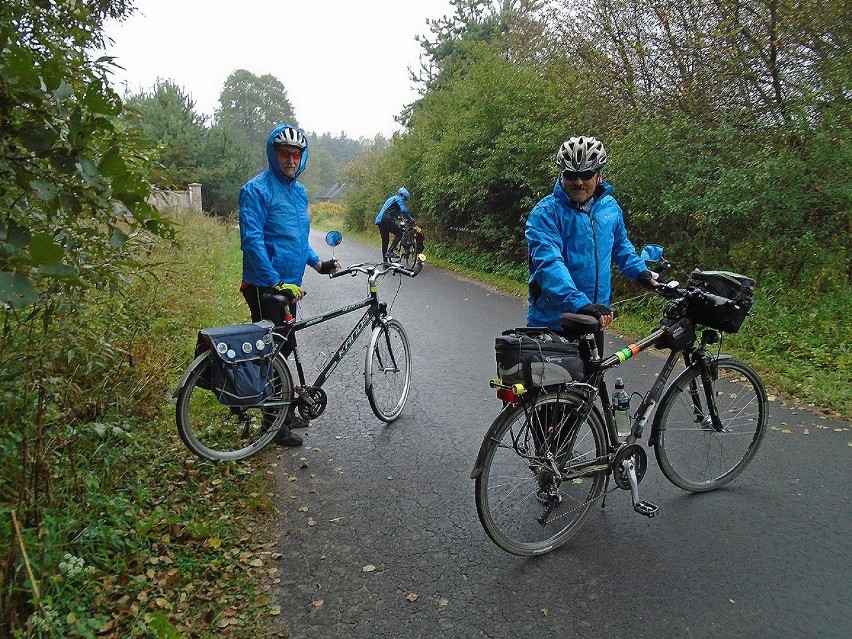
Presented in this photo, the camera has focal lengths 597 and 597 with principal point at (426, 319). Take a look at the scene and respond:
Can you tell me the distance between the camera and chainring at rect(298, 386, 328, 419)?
4.54 m

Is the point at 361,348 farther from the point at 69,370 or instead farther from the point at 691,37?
the point at 691,37

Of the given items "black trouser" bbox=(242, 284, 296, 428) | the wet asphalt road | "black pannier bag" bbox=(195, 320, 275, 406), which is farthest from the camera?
"black trouser" bbox=(242, 284, 296, 428)

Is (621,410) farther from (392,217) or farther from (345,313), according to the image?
(392,217)

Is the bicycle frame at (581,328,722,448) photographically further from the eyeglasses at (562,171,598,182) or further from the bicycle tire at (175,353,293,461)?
the bicycle tire at (175,353,293,461)

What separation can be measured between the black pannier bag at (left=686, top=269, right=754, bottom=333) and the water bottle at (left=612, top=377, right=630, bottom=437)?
625mm

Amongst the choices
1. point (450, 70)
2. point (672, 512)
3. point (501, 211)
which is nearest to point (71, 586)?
point (672, 512)

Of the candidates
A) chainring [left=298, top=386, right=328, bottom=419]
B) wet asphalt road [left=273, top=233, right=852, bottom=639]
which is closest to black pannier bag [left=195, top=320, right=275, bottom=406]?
chainring [left=298, top=386, right=328, bottom=419]

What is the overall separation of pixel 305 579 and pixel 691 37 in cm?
978

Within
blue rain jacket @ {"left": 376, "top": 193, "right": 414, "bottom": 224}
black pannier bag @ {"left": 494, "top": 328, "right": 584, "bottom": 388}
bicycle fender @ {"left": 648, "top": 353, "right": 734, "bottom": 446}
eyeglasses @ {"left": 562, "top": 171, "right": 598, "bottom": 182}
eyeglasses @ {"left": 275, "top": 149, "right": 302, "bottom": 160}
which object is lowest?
bicycle fender @ {"left": 648, "top": 353, "right": 734, "bottom": 446}

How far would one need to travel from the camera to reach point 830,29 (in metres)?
7.88

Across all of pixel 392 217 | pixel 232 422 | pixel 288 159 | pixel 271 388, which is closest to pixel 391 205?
pixel 392 217

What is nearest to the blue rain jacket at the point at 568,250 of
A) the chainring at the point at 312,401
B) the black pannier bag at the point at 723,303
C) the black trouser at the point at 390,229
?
the black pannier bag at the point at 723,303

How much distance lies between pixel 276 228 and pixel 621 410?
271 centimetres

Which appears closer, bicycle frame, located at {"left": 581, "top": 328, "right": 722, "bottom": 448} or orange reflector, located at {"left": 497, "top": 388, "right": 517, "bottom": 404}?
orange reflector, located at {"left": 497, "top": 388, "right": 517, "bottom": 404}
